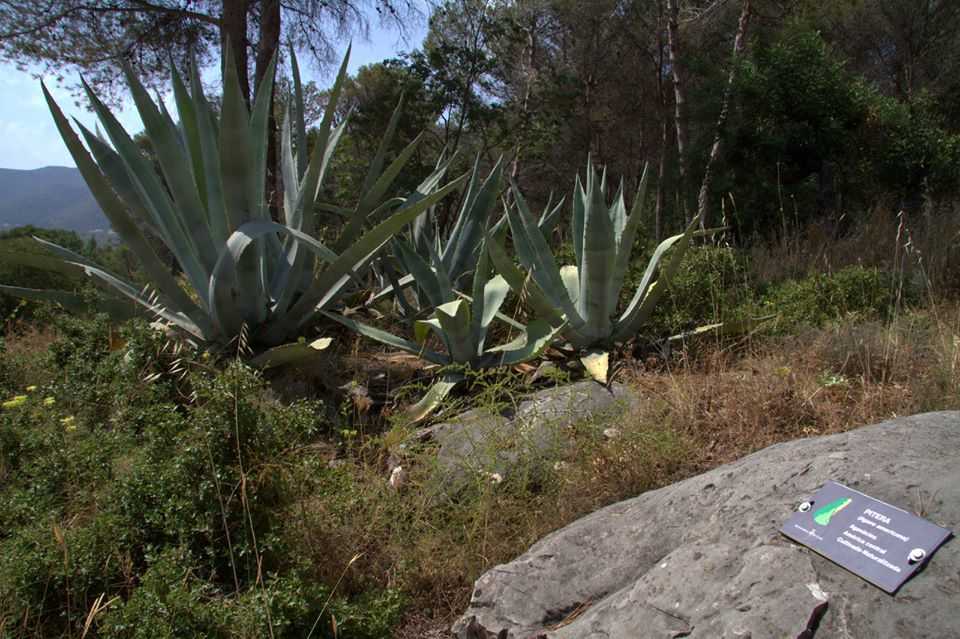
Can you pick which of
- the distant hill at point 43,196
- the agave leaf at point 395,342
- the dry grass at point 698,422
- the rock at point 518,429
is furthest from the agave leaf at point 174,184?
the distant hill at point 43,196

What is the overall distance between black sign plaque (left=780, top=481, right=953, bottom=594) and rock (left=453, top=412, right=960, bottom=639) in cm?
3

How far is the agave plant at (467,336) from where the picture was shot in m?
3.48

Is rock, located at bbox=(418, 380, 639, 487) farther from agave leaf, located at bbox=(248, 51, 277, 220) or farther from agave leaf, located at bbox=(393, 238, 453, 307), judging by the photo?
agave leaf, located at bbox=(248, 51, 277, 220)

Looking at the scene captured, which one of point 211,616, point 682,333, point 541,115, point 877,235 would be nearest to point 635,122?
point 541,115

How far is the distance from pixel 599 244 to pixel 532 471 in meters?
1.49

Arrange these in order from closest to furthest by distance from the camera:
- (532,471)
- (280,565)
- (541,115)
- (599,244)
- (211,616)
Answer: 1. (211,616)
2. (280,565)
3. (532,471)
4. (599,244)
5. (541,115)

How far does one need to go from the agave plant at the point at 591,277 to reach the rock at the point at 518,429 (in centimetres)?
31

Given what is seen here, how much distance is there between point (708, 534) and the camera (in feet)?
6.17

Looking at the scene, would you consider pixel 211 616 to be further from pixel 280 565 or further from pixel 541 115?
pixel 541 115

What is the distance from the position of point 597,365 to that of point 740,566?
6.18 ft

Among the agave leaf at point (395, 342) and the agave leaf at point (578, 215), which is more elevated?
the agave leaf at point (578, 215)

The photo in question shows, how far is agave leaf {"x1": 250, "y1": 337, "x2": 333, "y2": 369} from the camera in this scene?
3527 millimetres

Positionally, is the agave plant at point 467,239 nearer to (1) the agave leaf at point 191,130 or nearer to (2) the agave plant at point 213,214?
(2) the agave plant at point 213,214

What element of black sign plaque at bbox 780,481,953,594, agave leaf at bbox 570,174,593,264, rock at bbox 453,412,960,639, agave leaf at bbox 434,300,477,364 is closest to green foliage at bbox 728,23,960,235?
agave leaf at bbox 570,174,593,264
